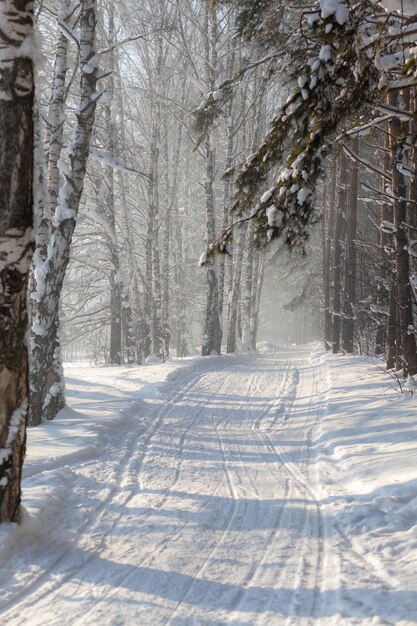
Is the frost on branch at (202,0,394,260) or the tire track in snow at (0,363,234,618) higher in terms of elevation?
the frost on branch at (202,0,394,260)

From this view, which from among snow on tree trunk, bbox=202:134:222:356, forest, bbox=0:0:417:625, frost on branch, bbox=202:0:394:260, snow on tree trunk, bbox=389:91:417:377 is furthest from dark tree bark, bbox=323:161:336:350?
frost on branch, bbox=202:0:394:260

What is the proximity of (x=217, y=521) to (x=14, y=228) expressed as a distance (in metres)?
2.77

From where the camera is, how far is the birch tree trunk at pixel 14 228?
11.4 ft

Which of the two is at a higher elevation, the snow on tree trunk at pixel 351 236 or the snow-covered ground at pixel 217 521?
the snow on tree trunk at pixel 351 236

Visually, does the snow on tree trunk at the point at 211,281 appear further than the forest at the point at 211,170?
Yes

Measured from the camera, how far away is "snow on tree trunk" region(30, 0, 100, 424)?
7.72m

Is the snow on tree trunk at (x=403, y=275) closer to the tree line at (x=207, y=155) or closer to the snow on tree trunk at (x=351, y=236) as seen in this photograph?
the tree line at (x=207, y=155)

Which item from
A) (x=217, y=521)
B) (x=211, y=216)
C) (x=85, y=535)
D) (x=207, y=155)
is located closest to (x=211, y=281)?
(x=211, y=216)

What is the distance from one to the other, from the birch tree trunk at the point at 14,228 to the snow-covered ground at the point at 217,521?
0.66 meters

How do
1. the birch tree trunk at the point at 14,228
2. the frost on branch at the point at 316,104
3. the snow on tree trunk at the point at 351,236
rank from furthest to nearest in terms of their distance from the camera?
the snow on tree trunk at the point at 351,236, the frost on branch at the point at 316,104, the birch tree trunk at the point at 14,228

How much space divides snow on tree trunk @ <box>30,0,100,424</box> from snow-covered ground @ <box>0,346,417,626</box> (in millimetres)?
647

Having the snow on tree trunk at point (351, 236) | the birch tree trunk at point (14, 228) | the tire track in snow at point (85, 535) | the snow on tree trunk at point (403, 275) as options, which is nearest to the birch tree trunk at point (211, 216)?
the snow on tree trunk at point (351, 236)

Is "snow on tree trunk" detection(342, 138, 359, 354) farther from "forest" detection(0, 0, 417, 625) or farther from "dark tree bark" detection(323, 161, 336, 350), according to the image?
"dark tree bark" detection(323, 161, 336, 350)

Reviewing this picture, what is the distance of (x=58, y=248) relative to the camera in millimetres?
7836
